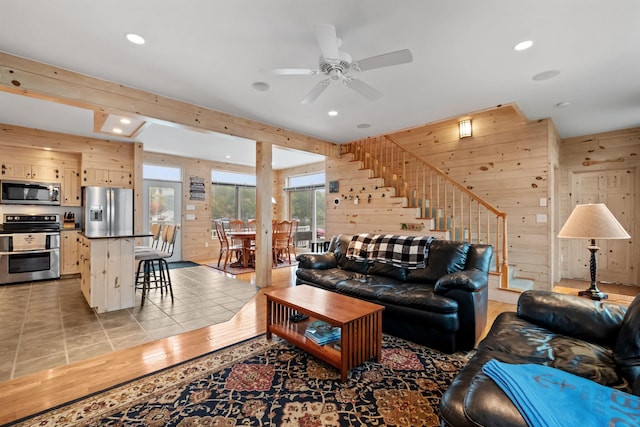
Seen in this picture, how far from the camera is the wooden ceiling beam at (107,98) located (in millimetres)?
2744

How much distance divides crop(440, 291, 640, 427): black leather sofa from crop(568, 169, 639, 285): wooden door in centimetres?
449

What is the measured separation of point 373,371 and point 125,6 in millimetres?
3215

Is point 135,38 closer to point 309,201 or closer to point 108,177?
point 108,177

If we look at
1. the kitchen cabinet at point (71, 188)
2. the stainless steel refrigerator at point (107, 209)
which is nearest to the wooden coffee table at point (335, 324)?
the stainless steel refrigerator at point (107, 209)

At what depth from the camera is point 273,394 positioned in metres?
1.97

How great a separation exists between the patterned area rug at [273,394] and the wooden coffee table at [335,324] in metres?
0.14

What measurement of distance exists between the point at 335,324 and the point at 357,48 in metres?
2.32

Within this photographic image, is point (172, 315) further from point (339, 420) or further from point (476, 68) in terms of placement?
point (476, 68)

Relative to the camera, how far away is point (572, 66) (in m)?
2.91

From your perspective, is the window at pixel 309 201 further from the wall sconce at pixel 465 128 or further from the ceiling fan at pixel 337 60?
the ceiling fan at pixel 337 60

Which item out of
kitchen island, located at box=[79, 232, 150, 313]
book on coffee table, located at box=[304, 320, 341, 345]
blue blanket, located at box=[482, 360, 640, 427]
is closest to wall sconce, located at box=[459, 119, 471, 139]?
book on coffee table, located at box=[304, 320, 341, 345]

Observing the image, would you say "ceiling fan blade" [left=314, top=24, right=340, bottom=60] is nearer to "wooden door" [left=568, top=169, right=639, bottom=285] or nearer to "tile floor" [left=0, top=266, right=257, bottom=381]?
"tile floor" [left=0, top=266, right=257, bottom=381]

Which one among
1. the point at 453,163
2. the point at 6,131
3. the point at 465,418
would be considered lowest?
the point at 465,418

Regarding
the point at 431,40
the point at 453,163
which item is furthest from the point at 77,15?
the point at 453,163
